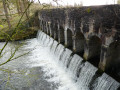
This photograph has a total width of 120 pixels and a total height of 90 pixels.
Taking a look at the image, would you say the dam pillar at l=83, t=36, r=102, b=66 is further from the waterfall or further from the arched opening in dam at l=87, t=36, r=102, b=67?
the waterfall

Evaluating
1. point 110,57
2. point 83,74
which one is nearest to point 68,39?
point 83,74

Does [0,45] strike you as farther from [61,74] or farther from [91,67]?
[91,67]

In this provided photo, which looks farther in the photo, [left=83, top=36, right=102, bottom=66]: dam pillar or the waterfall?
[left=83, top=36, right=102, bottom=66]: dam pillar

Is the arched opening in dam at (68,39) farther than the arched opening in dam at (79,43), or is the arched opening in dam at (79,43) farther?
the arched opening in dam at (68,39)

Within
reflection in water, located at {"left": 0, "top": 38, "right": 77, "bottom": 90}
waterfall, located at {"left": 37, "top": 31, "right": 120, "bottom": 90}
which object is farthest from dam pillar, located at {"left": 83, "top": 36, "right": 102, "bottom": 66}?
reflection in water, located at {"left": 0, "top": 38, "right": 77, "bottom": 90}

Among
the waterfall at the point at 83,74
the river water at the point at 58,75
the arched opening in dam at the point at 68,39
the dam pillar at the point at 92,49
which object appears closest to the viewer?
the waterfall at the point at 83,74

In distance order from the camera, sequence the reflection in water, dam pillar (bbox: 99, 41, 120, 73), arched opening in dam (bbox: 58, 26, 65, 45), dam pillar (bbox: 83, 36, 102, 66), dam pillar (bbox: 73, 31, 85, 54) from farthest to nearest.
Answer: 1. arched opening in dam (bbox: 58, 26, 65, 45)
2. dam pillar (bbox: 73, 31, 85, 54)
3. the reflection in water
4. dam pillar (bbox: 83, 36, 102, 66)
5. dam pillar (bbox: 99, 41, 120, 73)

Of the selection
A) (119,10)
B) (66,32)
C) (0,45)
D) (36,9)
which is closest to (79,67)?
(66,32)

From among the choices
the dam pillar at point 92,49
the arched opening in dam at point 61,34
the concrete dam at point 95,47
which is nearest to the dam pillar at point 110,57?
the concrete dam at point 95,47

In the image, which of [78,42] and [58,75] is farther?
[78,42]

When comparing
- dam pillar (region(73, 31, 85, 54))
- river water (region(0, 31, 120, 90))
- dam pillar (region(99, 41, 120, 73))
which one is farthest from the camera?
dam pillar (region(73, 31, 85, 54))

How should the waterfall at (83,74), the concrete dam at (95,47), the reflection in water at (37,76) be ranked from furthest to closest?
the reflection in water at (37,76) → the waterfall at (83,74) → the concrete dam at (95,47)

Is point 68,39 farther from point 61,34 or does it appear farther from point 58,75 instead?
point 58,75

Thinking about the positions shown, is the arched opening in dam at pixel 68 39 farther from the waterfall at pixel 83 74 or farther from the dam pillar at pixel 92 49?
the dam pillar at pixel 92 49
